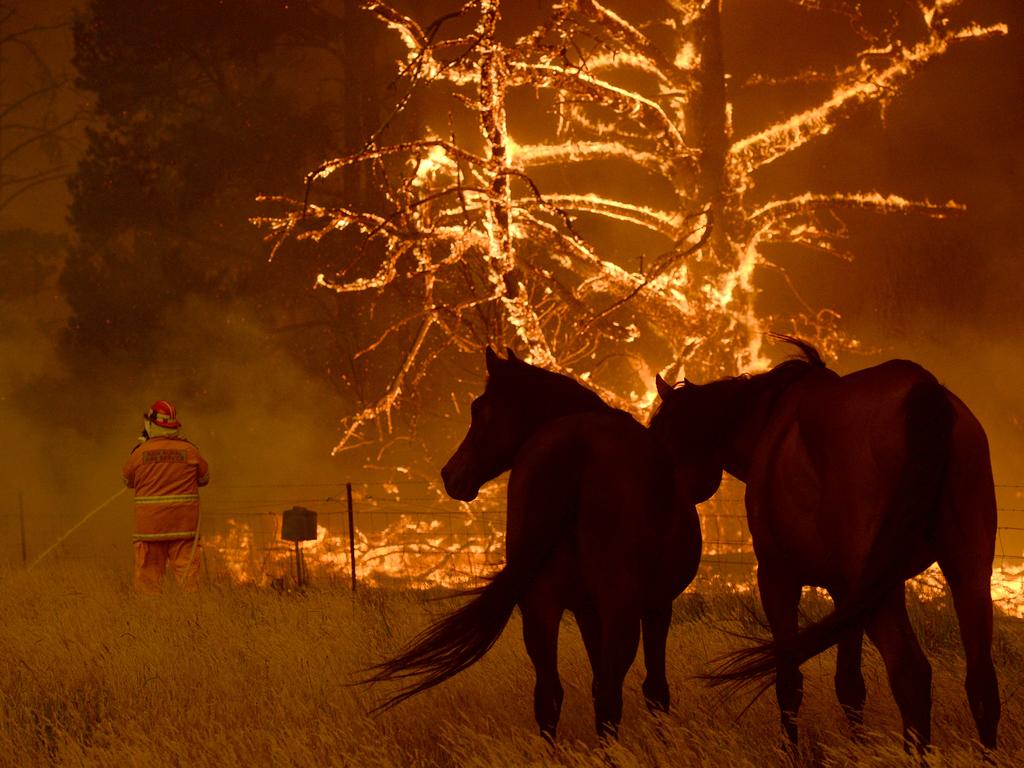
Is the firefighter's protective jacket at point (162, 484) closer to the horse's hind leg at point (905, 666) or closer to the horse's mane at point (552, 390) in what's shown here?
the horse's mane at point (552, 390)

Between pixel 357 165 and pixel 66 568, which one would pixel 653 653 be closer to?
pixel 66 568

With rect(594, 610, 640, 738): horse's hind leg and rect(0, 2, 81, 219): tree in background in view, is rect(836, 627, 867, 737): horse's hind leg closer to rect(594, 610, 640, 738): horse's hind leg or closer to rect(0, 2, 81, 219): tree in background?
rect(594, 610, 640, 738): horse's hind leg

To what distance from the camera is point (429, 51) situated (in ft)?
31.0

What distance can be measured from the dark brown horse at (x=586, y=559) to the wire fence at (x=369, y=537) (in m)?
3.99

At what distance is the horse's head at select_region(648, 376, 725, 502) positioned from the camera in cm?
498

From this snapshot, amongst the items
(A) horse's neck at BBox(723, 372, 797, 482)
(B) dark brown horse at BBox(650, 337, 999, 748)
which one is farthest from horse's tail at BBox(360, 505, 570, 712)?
(A) horse's neck at BBox(723, 372, 797, 482)

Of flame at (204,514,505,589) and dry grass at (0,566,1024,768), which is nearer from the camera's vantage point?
dry grass at (0,566,1024,768)

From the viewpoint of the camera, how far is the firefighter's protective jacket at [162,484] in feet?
31.1

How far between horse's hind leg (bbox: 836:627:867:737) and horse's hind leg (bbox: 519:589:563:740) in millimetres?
1040

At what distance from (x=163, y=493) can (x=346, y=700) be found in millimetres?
4225

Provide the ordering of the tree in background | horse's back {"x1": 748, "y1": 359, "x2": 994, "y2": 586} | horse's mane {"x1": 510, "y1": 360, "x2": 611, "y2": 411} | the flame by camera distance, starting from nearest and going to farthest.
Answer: horse's back {"x1": 748, "y1": 359, "x2": 994, "y2": 586}, horse's mane {"x1": 510, "y1": 360, "x2": 611, "y2": 411}, the flame, the tree in background

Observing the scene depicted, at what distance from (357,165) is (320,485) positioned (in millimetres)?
5033

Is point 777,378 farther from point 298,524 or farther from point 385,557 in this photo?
point 385,557

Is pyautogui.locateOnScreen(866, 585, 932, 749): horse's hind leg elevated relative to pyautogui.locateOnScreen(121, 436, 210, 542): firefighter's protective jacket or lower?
lower
